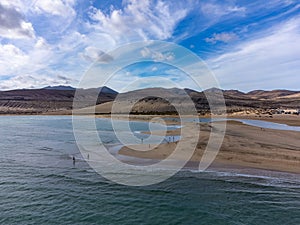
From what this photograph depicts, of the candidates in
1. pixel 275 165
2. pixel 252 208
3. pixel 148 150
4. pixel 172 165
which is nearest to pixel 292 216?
pixel 252 208

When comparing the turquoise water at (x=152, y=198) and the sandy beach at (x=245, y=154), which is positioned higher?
the sandy beach at (x=245, y=154)

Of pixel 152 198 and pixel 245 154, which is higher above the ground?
pixel 245 154

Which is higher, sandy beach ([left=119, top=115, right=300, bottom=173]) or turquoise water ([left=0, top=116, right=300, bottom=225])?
sandy beach ([left=119, top=115, right=300, bottom=173])

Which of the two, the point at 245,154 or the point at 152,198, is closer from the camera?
the point at 152,198

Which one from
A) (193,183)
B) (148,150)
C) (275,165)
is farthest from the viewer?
(148,150)

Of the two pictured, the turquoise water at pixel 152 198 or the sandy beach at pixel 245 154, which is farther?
the sandy beach at pixel 245 154

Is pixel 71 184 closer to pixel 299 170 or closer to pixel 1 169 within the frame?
pixel 1 169

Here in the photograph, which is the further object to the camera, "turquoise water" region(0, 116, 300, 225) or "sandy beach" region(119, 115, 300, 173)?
"sandy beach" region(119, 115, 300, 173)

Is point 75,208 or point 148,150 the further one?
point 148,150
